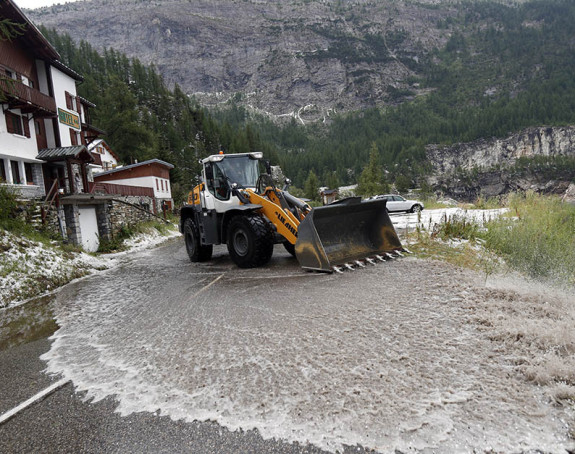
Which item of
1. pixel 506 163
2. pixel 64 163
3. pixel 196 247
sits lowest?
pixel 196 247

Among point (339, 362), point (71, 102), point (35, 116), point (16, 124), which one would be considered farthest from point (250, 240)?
point (71, 102)

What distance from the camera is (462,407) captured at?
2373 millimetres

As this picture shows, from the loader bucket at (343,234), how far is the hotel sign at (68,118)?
22693mm

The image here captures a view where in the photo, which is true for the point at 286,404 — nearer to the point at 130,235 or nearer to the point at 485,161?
the point at 130,235

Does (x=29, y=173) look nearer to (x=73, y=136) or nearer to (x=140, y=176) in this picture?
(x=73, y=136)

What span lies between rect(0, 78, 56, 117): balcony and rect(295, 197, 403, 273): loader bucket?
17.6 meters

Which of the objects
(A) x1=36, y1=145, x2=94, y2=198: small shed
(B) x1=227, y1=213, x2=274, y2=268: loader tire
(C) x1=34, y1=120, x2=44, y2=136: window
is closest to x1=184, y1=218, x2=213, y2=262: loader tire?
(B) x1=227, y1=213, x2=274, y2=268: loader tire

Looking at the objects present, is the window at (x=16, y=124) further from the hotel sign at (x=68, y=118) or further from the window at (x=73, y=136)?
the window at (x=73, y=136)

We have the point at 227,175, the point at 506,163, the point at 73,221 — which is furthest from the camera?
the point at 506,163

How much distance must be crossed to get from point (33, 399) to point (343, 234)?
5753mm

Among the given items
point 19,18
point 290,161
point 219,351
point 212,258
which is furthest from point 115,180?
point 290,161

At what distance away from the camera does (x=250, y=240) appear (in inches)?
304

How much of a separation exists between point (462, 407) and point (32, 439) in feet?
10.1

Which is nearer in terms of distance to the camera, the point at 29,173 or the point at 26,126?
the point at 26,126
